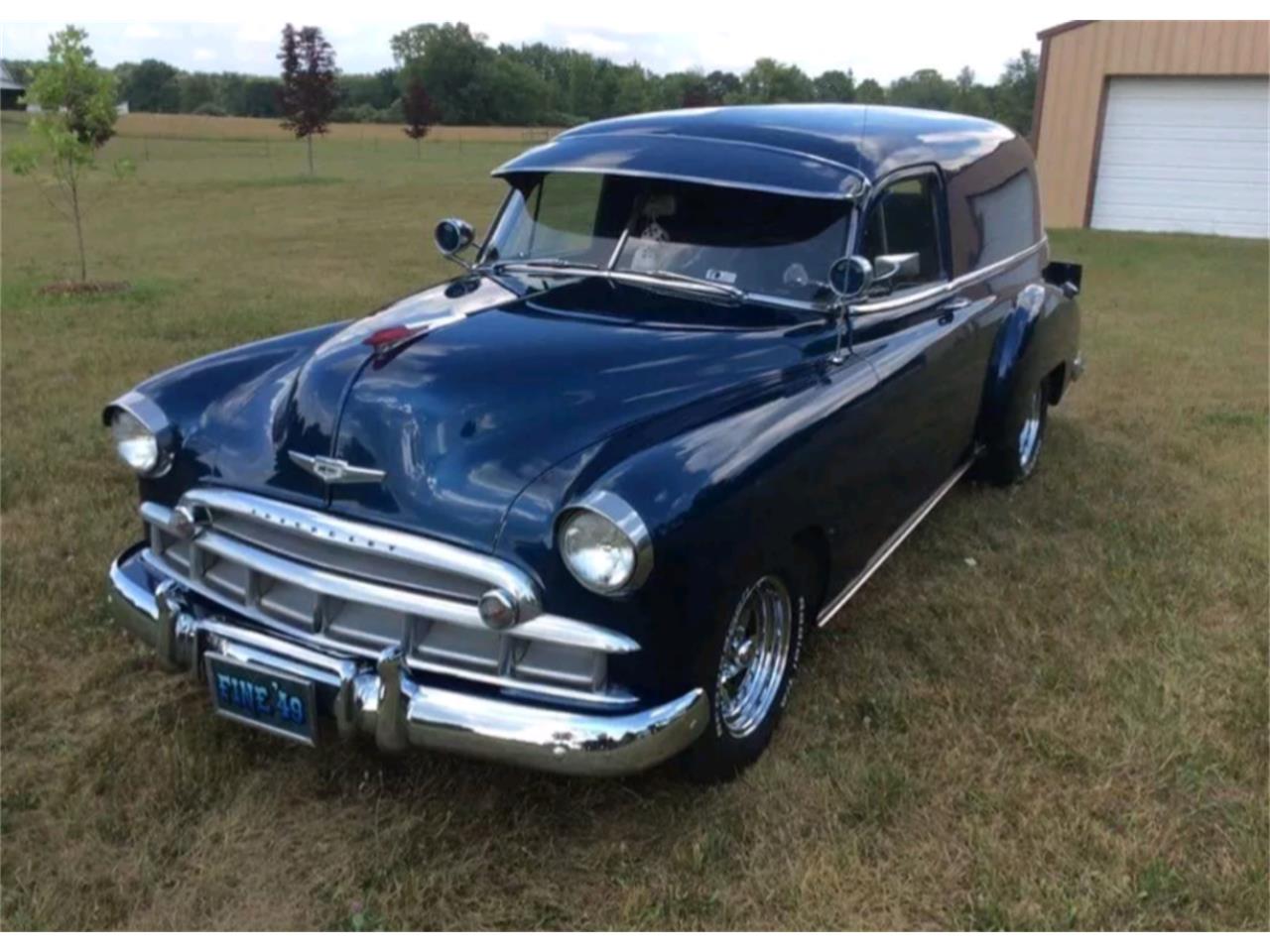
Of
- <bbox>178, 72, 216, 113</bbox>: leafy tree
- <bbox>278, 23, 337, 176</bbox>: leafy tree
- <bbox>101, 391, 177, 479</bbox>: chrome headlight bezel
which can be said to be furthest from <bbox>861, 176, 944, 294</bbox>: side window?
<bbox>178, 72, 216, 113</bbox>: leafy tree

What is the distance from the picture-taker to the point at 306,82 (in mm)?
30078

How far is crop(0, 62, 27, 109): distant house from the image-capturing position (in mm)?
12398

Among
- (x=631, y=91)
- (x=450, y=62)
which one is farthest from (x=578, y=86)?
(x=450, y=62)

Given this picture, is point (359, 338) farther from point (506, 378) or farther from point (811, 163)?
point (811, 163)

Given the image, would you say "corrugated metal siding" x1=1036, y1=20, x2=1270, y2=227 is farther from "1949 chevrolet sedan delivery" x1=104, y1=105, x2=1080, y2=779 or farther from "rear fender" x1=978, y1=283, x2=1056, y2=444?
"1949 chevrolet sedan delivery" x1=104, y1=105, x2=1080, y2=779

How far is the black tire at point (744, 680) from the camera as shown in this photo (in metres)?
2.81

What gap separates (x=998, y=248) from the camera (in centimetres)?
507

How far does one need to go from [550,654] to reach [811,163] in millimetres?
1998

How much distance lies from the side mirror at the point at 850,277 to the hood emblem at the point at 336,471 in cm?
155

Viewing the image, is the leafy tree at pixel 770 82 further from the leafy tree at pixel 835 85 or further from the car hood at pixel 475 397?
the car hood at pixel 475 397

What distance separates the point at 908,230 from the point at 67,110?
1082 cm

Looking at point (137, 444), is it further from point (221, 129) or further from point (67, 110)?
point (221, 129)

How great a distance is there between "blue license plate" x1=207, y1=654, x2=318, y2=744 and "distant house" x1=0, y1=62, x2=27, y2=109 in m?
11.4

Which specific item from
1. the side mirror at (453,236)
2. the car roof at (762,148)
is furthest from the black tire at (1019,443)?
the side mirror at (453,236)
